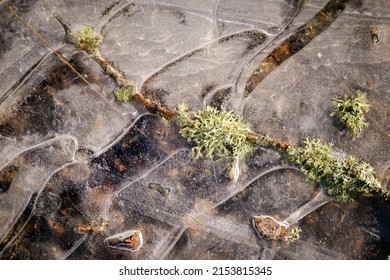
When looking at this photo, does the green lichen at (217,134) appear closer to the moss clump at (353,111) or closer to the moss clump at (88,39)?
the moss clump at (353,111)

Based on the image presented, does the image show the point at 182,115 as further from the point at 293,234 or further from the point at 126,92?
the point at 293,234

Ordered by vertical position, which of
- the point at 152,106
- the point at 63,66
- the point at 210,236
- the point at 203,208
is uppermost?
the point at 63,66

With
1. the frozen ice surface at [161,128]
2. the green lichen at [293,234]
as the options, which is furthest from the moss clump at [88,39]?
the green lichen at [293,234]

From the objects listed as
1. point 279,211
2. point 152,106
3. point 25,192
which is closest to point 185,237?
point 279,211

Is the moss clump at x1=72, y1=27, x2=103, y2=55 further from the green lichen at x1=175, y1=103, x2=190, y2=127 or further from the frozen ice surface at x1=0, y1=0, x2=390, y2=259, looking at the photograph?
the green lichen at x1=175, y1=103, x2=190, y2=127

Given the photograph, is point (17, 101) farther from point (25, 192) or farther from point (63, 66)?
point (25, 192)

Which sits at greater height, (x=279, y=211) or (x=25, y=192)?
(x=25, y=192)

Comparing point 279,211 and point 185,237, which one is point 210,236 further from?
point 279,211

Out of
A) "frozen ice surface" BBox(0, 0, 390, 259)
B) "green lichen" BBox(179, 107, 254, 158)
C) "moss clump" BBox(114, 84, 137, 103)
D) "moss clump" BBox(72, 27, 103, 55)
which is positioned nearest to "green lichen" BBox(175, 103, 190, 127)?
"green lichen" BBox(179, 107, 254, 158)
